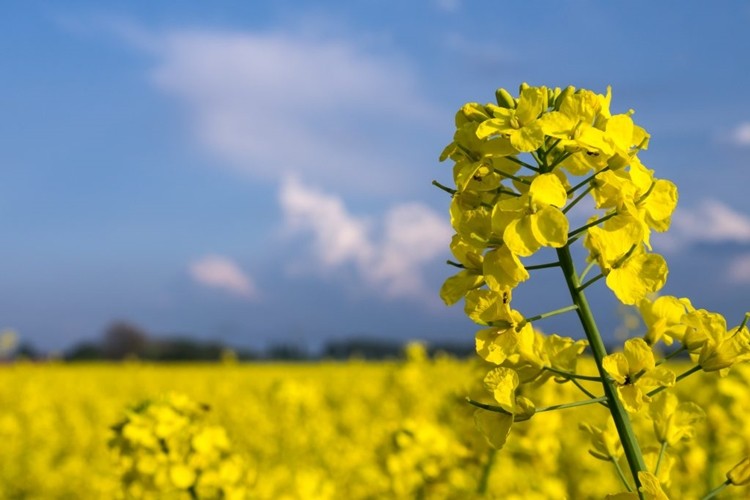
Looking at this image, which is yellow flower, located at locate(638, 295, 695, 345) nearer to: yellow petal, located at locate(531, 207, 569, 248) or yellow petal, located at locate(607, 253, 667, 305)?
yellow petal, located at locate(607, 253, 667, 305)

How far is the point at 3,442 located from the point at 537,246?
368 inches

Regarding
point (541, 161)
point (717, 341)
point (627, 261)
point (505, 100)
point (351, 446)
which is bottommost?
point (351, 446)

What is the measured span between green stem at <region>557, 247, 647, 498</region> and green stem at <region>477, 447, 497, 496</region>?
165cm

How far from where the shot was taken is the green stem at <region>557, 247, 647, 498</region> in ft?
4.80

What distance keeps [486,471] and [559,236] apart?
77.0 inches

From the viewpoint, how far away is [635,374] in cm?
151

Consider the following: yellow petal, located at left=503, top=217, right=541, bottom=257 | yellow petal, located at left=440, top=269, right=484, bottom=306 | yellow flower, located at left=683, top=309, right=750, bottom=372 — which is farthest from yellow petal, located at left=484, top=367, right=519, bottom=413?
yellow flower, located at left=683, top=309, right=750, bottom=372

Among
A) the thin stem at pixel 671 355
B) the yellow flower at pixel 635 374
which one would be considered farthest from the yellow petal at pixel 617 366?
the thin stem at pixel 671 355

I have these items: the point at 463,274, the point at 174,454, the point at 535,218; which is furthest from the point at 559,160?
the point at 174,454

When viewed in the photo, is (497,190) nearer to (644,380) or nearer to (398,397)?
(644,380)

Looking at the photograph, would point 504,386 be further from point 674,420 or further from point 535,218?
point 674,420

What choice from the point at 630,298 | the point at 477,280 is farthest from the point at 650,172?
the point at 477,280

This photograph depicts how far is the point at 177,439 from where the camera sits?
3113mm

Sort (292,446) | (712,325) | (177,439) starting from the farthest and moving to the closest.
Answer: (292,446) < (177,439) < (712,325)
